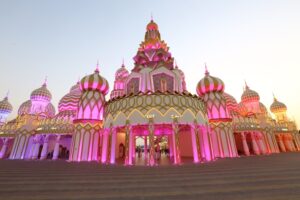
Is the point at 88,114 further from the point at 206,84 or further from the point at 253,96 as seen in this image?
the point at 253,96

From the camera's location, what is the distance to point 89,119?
2131cm

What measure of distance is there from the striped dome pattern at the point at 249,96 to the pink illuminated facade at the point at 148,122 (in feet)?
9.50

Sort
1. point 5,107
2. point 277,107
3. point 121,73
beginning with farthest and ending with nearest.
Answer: point 277,107 < point 5,107 < point 121,73

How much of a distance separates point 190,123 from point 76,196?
42.0 ft

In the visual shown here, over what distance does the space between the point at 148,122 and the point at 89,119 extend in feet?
33.0

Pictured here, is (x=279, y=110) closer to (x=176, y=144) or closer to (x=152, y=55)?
(x=152, y=55)

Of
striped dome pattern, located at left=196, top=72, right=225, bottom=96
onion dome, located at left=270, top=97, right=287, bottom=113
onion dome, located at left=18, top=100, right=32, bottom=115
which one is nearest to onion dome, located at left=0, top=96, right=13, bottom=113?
onion dome, located at left=18, top=100, right=32, bottom=115

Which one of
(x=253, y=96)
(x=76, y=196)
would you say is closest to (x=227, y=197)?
(x=76, y=196)

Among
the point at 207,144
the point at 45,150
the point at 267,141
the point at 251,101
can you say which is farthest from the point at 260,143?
the point at 45,150

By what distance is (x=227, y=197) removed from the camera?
4.96 metres

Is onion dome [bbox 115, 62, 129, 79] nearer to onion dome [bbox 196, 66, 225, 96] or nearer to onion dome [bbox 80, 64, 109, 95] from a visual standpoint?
onion dome [bbox 80, 64, 109, 95]

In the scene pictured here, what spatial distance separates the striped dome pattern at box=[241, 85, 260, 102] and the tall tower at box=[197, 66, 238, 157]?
2063 cm

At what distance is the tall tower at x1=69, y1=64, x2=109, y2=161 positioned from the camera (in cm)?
2011

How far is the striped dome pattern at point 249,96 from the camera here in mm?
39656
